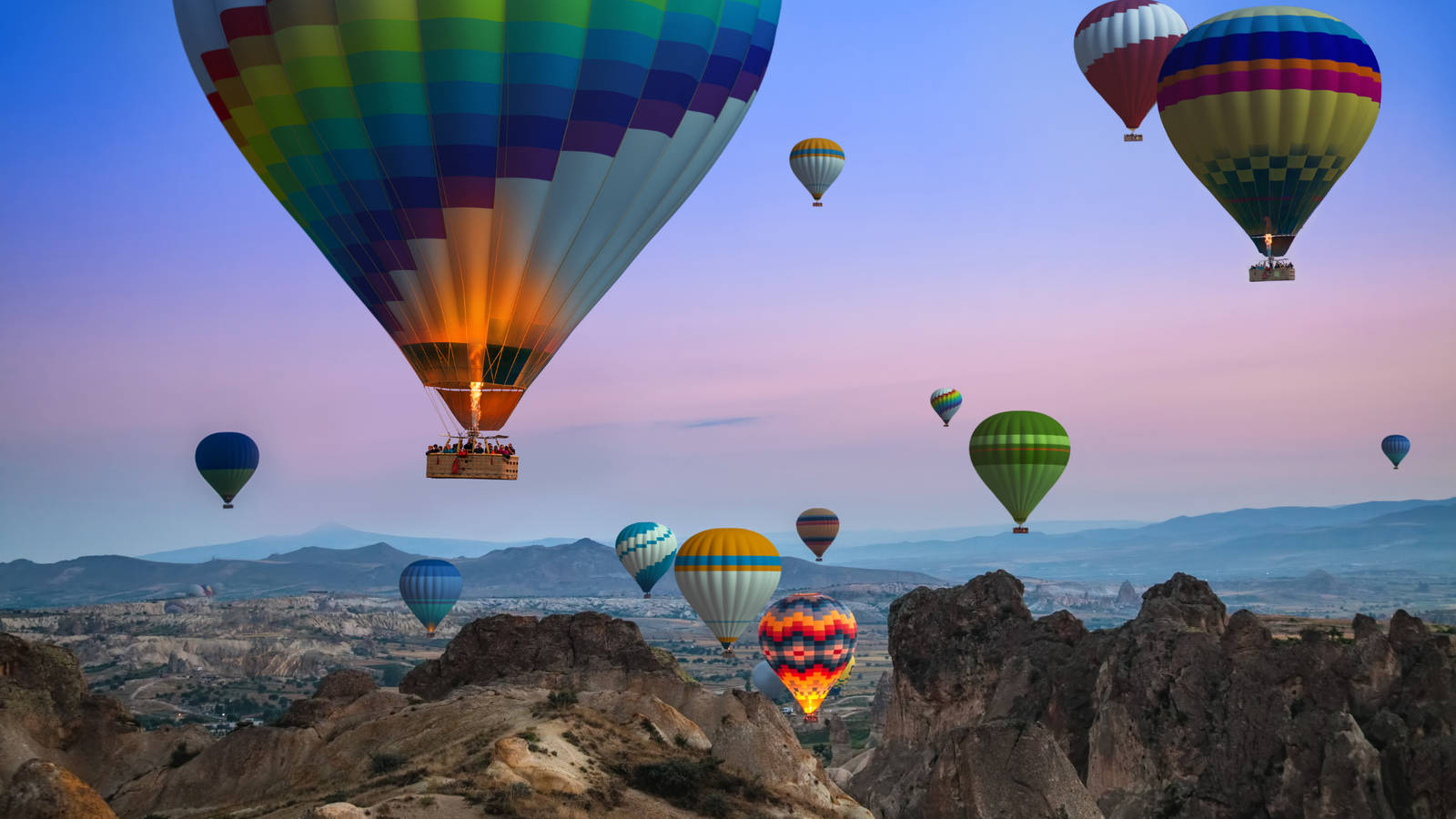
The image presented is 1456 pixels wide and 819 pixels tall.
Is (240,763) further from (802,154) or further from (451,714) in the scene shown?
(802,154)

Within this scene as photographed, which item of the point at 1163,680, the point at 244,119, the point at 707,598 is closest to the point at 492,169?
the point at 244,119

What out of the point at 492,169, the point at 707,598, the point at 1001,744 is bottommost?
the point at 1001,744

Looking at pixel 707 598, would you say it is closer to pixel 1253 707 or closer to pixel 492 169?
pixel 1253 707

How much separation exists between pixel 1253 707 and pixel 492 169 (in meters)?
29.2

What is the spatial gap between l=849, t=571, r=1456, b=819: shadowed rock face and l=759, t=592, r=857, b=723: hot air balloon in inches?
1113

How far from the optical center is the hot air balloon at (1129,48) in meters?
70.3

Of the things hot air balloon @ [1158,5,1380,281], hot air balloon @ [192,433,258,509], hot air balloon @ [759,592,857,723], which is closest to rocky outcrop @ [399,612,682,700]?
hot air balloon @ [1158,5,1380,281]

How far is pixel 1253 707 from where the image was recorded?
48375 millimetres

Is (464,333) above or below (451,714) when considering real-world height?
above

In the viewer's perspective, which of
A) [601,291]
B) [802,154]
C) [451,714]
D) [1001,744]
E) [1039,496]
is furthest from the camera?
[802,154]

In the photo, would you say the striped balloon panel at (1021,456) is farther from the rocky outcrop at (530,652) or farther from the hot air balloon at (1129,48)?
the rocky outcrop at (530,652)

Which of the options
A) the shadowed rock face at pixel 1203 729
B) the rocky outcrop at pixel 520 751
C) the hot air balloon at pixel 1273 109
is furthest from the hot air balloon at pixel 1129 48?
the rocky outcrop at pixel 520 751

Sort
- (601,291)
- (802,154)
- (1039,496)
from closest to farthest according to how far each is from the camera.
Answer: (601,291) < (1039,496) < (802,154)

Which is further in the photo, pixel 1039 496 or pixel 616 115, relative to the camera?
pixel 1039 496
